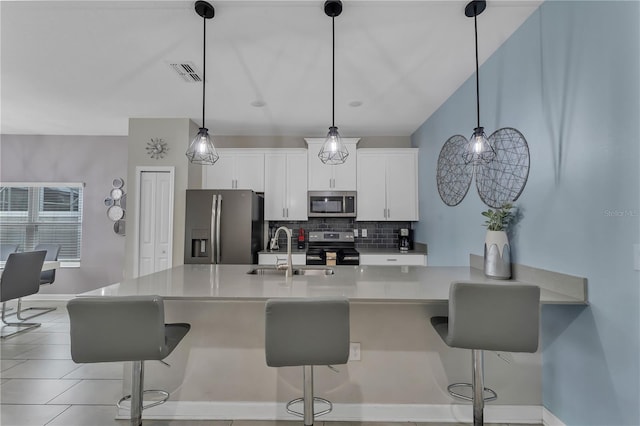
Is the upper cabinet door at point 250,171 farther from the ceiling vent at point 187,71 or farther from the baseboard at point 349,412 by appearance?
the baseboard at point 349,412

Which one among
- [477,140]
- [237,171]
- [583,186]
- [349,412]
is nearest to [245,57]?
[477,140]

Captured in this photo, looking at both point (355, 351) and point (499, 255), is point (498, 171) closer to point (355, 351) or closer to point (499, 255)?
point (499, 255)

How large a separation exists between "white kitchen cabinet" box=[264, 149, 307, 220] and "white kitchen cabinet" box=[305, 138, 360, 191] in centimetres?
10

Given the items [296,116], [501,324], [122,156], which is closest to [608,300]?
[501,324]

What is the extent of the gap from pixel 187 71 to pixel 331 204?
2.46m

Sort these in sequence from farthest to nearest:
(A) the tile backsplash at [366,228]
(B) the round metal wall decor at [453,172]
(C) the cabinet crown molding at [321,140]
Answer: (A) the tile backsplash at [366,228]
(C) the cabinet crown molding at [321,140]
(B) the round metal wall decor at [453,172]

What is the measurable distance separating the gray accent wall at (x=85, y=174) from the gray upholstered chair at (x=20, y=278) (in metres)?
1.05

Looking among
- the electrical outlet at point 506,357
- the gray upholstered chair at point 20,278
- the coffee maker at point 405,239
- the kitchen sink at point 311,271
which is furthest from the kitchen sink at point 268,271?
the gray upholstered chair at point 20,278

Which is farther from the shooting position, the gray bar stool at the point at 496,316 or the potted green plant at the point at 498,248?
the potted green plant at the point at 498,248

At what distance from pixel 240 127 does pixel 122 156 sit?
2.22m

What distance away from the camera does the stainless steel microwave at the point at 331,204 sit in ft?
14.9

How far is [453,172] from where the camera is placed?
10.7 ft

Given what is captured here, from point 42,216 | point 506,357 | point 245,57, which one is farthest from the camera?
point 42,216

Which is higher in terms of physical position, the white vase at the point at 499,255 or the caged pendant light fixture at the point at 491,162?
the caged pendant light fixture at the point at 491,162
